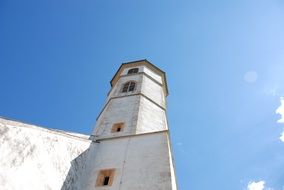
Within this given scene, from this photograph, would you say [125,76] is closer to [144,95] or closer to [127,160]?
[144,95]

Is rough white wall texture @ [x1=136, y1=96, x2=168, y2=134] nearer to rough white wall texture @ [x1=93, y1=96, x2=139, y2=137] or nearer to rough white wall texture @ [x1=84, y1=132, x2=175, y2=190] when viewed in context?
rough white wall texture @ [x1=93, y1=96, x2=139, y2=137]

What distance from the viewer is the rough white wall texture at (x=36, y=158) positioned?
8.70 m

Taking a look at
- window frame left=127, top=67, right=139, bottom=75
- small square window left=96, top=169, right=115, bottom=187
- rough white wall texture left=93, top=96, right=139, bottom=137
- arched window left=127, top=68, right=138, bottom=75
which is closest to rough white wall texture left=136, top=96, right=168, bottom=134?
rough white wall texture left=93, top=96, right=139, bottom=137

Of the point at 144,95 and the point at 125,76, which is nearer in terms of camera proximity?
the point at 144,95

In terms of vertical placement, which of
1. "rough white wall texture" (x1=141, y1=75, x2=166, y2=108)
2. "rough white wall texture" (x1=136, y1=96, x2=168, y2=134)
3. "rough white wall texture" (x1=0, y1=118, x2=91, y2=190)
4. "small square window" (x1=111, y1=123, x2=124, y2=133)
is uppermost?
"rough white wall texture" (x1=141, y1=75, x2=166, y2=108)

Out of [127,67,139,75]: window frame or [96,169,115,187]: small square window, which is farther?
[127,67,139,75]: window frame

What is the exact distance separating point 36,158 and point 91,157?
286cm

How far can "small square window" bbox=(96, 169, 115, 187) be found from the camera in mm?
10695

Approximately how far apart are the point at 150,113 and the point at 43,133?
6.70 metres

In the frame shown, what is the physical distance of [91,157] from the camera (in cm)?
1220

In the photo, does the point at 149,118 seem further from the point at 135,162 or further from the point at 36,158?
the point at 36,158

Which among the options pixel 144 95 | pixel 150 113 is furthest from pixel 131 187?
pixel 144 95

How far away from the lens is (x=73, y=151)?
11.5m

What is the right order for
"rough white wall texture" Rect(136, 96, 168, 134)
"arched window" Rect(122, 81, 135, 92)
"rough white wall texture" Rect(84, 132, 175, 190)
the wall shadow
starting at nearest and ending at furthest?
1. "rough white wall texture" Rect(84, 132, 175, 190)
2. the wall shadow
3. "rough white wall texture" Rect(136, 96, 168, 134)
4. "arched window" Rect(122, 81, 135, 92)
